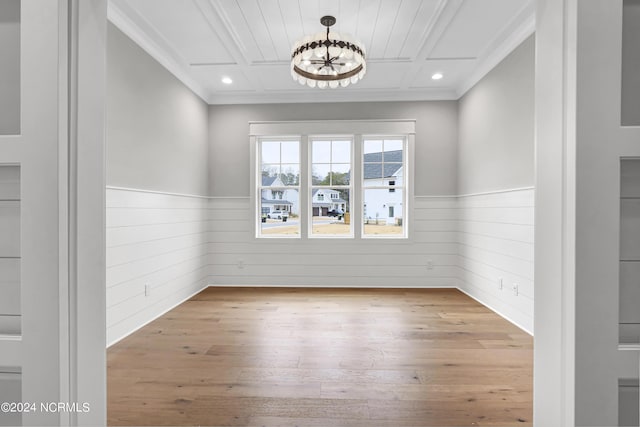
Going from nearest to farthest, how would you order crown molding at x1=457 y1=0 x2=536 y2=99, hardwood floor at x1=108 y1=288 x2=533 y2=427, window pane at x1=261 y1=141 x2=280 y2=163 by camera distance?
hardwood floor at x1=108 y1=288 x2=533 y2=427 → crown molding at x1=457 y1=0 x2=536 y2=99 → window pane at x1=261 y1=141 x2=280 y2=163

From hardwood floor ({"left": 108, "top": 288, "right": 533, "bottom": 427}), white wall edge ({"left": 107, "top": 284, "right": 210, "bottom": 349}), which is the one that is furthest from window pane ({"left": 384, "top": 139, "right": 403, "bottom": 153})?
white wall edge ({"left": 107, "top": 284, "right": 210, "bottom": 349})

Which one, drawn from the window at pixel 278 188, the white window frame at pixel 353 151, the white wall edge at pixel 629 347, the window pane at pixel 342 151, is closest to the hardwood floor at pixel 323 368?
the white wall edge at pixel 629 347

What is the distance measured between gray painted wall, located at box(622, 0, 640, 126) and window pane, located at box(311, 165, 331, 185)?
4.16 m

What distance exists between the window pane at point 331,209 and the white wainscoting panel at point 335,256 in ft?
0.64

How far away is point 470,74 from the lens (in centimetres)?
407

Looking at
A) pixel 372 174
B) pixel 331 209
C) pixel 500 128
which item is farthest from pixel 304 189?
pixel 500 128

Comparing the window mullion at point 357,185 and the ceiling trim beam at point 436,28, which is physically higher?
the ceiling trim beam at point 436,28

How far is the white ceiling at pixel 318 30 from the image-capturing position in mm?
2719

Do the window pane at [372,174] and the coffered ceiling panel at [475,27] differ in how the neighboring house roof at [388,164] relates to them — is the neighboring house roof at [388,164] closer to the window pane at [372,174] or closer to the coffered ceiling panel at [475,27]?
the window pane at [372,174]

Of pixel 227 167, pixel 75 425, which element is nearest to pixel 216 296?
pixel 227 167

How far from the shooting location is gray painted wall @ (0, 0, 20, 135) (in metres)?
0.82

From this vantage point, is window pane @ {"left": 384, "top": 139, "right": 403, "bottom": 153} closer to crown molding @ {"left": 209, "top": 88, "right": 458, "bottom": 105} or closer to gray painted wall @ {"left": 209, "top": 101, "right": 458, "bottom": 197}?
gray painted wall @ {"left": 209, "top": 101, "right": 458, "bottom": 197}

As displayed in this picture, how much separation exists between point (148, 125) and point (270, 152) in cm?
193

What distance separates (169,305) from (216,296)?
0.68 m
